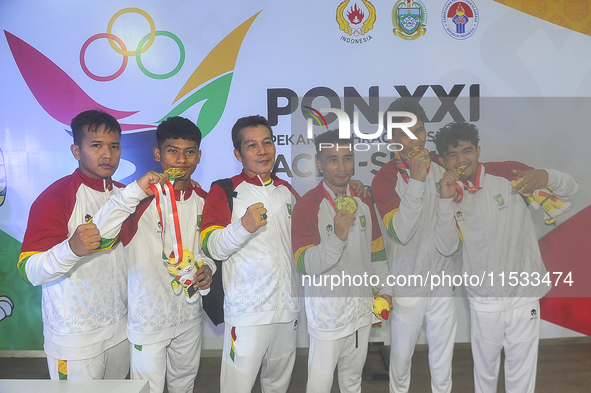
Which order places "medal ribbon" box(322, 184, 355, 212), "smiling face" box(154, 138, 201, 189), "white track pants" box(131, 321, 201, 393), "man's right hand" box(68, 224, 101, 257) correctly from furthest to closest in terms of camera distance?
1. "medal ribbon" box(322, 184, 355, 212)
2. "smiling face" box(154, 138, 201, 189)
3. "white track pants" box(131, 321, 201, 393)
4. "man's right hand" box(68, 224, 101, 257)

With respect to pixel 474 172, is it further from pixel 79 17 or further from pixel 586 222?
pixel 79 17

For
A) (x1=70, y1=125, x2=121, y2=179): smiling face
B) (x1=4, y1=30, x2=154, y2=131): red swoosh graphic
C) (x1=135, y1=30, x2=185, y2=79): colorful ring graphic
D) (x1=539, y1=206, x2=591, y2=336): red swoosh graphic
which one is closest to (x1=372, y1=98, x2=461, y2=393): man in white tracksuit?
(x1=539, y1=206, x2=591, y2=336): red swoosh graphic

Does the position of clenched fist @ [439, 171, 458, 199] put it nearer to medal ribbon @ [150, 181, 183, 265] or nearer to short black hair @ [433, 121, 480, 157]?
short black hair @ [433, 121, 480, 157]

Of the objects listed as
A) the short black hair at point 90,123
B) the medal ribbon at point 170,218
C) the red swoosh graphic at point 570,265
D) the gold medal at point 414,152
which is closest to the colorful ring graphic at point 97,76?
the short black hair at point 90,123

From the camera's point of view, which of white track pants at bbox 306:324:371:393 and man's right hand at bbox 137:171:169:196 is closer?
man's right hand at bbox 137:171:169:196

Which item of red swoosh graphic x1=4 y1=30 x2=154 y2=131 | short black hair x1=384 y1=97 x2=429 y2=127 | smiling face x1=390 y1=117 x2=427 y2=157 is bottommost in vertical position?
smiling face x1=390 y1=117 x2=427 y2=157

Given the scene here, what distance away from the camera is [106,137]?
1.94 metres

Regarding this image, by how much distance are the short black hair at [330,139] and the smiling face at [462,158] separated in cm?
57

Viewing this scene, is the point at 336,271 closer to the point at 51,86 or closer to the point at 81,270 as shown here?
the point at 81,270

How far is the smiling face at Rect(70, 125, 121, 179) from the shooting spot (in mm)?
1914

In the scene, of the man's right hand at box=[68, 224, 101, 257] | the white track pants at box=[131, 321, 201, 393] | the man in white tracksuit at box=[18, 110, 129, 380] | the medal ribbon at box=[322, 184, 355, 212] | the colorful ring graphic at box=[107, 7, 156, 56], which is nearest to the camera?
the man's right hand at box=[68, 224, 101, 257]

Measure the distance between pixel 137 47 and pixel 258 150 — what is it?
133cm

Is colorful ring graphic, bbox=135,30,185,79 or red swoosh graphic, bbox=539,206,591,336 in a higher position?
colorful ring graphic, bbox=135,30,185,79

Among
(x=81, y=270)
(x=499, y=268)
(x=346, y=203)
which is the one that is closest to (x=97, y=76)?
(x=81, y=270)
